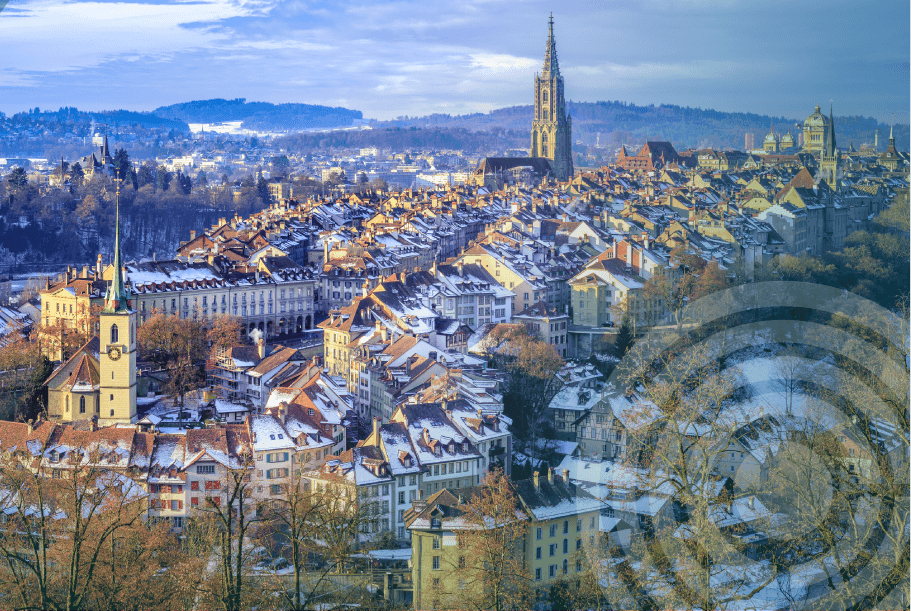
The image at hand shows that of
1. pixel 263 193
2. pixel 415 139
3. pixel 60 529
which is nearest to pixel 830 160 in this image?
pixel 263 193

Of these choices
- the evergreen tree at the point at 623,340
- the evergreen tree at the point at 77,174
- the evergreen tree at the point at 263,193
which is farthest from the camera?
the evergreen tree at the point at 263,193

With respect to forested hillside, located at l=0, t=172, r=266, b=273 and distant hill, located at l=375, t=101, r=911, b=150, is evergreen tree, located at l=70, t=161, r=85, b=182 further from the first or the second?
distant hill, located at l=375, t=101, r=911, b=150

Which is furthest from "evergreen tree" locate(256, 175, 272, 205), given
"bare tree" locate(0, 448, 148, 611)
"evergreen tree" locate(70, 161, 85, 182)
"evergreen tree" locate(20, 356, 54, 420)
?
"bare tree" locate(0, 448, 148, 611)

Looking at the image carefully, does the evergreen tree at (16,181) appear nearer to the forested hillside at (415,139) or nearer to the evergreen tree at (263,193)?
the evergreen tree at (263,193)

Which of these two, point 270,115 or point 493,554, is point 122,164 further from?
point 270,115

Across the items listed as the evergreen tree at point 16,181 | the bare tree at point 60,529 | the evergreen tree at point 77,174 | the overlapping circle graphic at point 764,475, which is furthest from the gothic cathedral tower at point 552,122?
the bare tree at point 60,529
